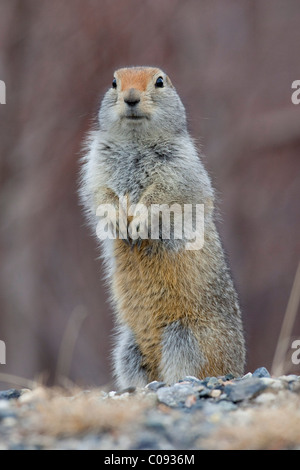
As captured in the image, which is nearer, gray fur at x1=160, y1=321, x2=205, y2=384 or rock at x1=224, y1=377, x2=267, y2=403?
rock at x1=224, y1=377, x2=267, y2=403

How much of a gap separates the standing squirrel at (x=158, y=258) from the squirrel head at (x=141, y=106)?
0.01 metres

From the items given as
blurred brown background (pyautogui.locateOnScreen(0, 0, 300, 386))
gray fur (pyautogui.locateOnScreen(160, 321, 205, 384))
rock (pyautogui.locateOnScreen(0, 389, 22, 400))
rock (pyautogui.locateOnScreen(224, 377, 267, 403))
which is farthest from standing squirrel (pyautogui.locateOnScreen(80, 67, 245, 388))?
blurred brown background (pyautogui.locateOnScreen(0, 0, 300, 386))

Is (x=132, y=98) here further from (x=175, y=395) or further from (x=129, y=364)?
(x=175, y=395)

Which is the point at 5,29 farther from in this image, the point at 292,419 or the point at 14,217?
the point at 292,419

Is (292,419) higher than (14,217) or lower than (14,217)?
lower

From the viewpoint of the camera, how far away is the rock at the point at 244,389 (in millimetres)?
6781

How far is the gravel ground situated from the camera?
565 cm

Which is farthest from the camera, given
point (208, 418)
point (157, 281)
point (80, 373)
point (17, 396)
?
point (80, 373)

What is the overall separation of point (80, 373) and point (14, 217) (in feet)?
11.1

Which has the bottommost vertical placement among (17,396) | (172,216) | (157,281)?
(17,396)

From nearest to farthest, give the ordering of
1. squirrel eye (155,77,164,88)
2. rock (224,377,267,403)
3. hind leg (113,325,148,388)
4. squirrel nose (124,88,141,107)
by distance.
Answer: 1. rock (224,377,267,403)
2. squirrel nose (124,88,141,107)
3. hind leg (113,325,148,388)
4. squirrel eye (155,77,164,88)

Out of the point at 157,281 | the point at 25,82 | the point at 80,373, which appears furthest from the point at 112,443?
the point at 25,82

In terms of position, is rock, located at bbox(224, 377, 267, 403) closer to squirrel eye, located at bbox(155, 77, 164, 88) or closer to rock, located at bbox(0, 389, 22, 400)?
rock, located at bbox(0, 389, 22, 400)

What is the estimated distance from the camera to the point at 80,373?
18844mm
